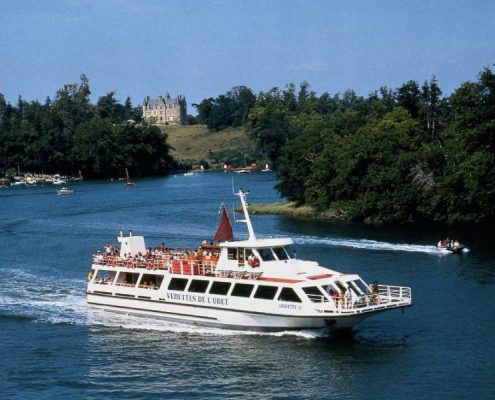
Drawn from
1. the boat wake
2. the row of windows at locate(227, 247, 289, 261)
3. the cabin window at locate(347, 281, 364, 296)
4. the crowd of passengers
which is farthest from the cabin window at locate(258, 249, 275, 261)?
the boat wake

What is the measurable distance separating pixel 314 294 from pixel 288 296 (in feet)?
4.71

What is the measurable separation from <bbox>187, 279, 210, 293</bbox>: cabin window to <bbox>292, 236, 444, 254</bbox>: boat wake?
3204cm

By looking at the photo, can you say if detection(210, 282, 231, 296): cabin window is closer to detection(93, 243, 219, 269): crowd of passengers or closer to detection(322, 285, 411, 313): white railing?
detection(93, 243, 219, 269): crowd of passengers

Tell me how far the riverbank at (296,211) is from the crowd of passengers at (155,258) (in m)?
53.2

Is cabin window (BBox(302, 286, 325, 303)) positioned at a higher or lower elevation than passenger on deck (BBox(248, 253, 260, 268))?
lower

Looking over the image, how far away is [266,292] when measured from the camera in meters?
48.2

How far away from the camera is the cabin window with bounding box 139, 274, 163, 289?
53781 millimetres

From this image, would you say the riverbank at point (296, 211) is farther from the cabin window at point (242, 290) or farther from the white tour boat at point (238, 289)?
the cabin window at point (242, 290)

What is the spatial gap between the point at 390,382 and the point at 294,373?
4640 mm

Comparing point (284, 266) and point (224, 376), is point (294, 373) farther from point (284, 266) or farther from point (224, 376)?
point (284, 266)

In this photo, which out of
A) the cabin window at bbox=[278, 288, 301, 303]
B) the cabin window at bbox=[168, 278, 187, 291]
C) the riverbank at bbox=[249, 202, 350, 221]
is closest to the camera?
the cabin window at bbox=[278, 288, 301, 303]

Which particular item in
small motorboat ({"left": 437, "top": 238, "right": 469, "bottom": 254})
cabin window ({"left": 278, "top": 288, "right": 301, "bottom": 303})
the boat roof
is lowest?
small motorboat ({"left": 437, "top": 238, "right": 469, "bottom": 254})

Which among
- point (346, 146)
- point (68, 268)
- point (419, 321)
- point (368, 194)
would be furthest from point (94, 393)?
point (346, 146)

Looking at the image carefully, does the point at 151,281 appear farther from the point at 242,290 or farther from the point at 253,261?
the point at 253,261
